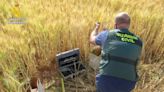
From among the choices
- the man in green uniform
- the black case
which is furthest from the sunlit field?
the man in green uniform

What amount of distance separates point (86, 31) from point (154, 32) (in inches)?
36.3

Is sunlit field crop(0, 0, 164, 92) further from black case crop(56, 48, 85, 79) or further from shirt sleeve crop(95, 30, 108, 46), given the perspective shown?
shirt sleeve crop(95, 30, 108, 46)

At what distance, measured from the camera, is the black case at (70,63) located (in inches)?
175

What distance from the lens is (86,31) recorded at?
188 inches

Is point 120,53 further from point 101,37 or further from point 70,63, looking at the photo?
point 70,63

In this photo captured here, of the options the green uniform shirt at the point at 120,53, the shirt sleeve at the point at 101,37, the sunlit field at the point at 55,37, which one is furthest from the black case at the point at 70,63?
the green uniform shirt at the point at 120,53

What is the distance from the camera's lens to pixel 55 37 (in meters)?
4.64

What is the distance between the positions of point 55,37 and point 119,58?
3.20 ft

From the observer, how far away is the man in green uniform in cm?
395

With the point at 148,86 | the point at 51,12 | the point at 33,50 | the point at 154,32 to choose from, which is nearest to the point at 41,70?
the point at 33,50

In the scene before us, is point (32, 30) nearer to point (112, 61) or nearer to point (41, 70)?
point (41, 70)

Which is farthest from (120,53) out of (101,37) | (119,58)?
(101,37)

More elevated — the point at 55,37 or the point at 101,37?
the point at 101,37

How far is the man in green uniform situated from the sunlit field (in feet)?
1.60
